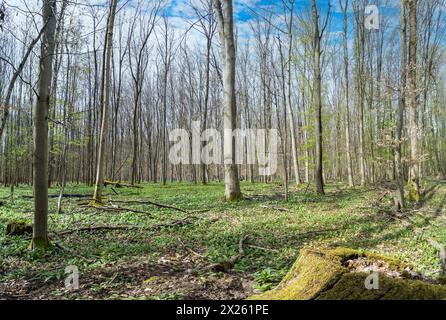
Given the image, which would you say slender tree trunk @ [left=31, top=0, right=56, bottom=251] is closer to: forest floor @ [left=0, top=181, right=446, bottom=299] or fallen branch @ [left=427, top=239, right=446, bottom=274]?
forest floor @ [left=0, top=181, right=446, bottom=299]

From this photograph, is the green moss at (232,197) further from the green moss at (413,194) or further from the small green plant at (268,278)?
the small green plant at (268,278)

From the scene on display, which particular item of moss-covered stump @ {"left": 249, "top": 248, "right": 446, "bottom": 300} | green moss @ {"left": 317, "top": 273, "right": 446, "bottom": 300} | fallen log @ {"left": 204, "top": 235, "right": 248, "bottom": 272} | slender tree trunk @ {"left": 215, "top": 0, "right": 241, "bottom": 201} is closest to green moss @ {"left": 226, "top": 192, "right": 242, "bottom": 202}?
slender tree trunk @ {"left": 215, "top": 0, "right": 241, "bottom": 201}

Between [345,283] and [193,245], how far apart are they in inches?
159

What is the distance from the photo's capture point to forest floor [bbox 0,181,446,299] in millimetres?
3609

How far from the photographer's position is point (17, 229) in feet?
20.3

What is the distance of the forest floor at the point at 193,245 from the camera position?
3.61 m

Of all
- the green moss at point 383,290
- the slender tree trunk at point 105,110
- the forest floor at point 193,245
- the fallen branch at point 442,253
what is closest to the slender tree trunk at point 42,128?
the forest floor at point 193,245

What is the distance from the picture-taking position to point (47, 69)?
16.4 feet

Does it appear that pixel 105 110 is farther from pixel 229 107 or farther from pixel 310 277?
pixel 310 277

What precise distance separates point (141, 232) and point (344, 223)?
4867 mm

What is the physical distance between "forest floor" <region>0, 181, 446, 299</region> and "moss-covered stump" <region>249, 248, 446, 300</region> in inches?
41.4

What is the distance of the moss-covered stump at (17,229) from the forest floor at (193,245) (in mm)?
158
